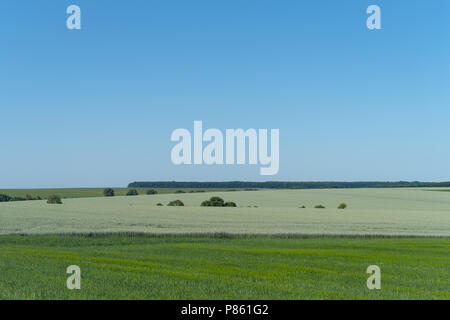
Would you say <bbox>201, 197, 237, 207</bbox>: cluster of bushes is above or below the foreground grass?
below

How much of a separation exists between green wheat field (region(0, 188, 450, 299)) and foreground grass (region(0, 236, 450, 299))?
4cm

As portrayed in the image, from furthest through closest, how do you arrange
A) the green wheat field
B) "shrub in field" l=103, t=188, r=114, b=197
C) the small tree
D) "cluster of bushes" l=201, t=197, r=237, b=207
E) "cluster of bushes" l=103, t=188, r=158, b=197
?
"shrub in field" l=103, t=188, r=114, b=197 → "cluster of bushes" l=103, t=188, r=158, b=197 → the small tree → "cluster of bushes" l=201, t=197, r=237, b=207 → the green wheat field

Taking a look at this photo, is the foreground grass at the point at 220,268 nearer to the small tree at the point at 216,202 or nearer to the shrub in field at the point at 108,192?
the small tree at the point at 216,202

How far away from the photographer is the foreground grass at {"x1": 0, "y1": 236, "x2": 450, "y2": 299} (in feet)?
53.6

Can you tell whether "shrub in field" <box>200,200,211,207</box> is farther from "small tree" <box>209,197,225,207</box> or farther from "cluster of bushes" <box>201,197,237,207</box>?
"small tree" <box>209,197,225,207</box>

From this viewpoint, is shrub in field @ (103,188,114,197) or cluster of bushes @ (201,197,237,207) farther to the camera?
shrub in field @ (103,188,114,197)

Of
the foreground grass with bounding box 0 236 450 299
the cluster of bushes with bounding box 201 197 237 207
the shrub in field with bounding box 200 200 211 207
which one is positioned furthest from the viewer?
the cluster of bushes with bounding box 201 197 237 207

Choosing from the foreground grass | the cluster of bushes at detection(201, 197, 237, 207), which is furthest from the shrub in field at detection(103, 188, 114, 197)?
the foreground grass

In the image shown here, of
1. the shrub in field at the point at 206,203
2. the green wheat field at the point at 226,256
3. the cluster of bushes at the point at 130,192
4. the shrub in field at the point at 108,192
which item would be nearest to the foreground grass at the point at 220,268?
the green wheat field at the point at 226,256

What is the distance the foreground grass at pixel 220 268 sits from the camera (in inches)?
643

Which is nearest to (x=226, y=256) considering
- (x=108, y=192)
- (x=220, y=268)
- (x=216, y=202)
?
(x=220, y=268)

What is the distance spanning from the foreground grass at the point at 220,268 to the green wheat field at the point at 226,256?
1.6 inches

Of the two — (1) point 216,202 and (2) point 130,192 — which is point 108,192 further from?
(1) point 216,202

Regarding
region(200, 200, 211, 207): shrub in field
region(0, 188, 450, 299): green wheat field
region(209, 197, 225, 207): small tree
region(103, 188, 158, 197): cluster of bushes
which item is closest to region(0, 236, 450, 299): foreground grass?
region(0, 188, 450, 299): green wheat field
